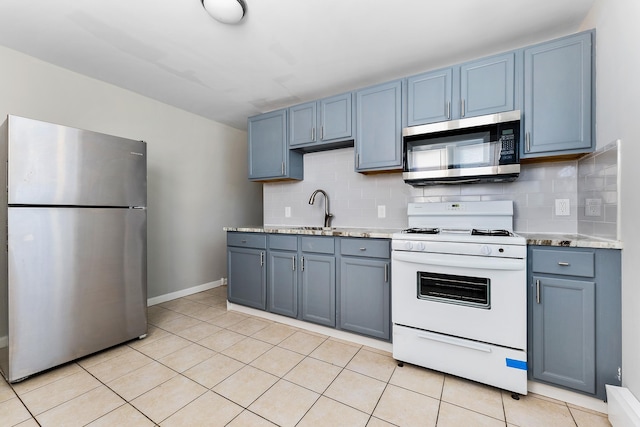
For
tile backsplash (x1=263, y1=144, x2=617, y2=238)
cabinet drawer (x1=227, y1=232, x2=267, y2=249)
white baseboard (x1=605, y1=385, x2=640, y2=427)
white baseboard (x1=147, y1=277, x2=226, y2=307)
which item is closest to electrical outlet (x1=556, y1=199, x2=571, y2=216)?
tile backsplash (x1=263, y1=144, x2=617, y2=238)

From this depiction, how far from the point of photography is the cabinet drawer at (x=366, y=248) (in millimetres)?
2125

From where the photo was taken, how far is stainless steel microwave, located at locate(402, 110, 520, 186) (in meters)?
1.88

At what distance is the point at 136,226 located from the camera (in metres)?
2.26

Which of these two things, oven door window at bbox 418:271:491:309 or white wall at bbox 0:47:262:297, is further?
white wall at bbox 0:47:262:297

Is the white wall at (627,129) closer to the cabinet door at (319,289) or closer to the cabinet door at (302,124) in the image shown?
the cabinet door at (319,289)

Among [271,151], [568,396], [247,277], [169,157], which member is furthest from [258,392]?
[169,157]

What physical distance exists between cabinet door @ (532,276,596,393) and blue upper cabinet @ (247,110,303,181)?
229 cm

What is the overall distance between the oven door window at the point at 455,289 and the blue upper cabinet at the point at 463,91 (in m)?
1.19

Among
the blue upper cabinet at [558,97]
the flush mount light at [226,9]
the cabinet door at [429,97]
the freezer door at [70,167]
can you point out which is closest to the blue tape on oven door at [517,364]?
the blue upper cabinet at [558,97]

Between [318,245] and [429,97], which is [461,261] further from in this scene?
[429,97]

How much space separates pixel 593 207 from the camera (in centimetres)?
176

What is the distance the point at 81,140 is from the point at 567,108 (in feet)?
10.7

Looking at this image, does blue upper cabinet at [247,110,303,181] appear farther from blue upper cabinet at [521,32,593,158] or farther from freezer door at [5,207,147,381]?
blue upper cabinet at [521,32,593,158]

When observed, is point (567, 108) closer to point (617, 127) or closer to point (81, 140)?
point (617, 127)
